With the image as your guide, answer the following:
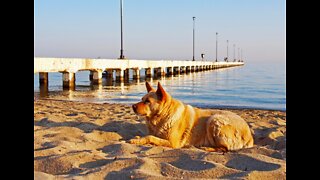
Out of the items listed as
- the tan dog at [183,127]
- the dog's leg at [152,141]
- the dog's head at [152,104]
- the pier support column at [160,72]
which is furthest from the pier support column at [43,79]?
the pier support column at [160,72]

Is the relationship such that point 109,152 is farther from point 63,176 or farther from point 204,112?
point 204,112

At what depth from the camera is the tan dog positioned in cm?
506

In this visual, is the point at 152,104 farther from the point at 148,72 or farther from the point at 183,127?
the point at 148,72

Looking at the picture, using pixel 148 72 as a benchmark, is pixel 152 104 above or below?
below

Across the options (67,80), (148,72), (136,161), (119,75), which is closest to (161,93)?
(136,161)

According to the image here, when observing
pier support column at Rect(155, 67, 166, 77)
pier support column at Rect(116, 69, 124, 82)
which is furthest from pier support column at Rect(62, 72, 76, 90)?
pier support column at Rect(155, 67, 166, 77)

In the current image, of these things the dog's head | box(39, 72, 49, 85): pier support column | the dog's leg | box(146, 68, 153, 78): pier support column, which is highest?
box(146, 68, 153, 78): pier support column

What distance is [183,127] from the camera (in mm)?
5285

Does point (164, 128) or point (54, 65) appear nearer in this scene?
point (164, 128)

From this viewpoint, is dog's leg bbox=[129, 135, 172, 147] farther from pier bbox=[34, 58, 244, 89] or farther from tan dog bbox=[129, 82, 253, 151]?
pier bbox=[34, 58, 244, 89]
